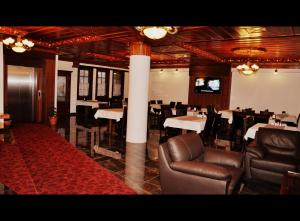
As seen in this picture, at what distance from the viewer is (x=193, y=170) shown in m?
3.18

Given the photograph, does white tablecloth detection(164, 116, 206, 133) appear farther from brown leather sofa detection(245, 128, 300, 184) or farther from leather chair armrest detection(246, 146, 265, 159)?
leather chair armrest detection(246, 146, 265, 159)

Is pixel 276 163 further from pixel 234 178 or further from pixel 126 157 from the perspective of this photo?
pixel 126 157

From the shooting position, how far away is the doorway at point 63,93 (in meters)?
12.8

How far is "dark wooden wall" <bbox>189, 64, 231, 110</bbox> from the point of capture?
1280 centimetres

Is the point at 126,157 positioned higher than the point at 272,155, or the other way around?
the point at 272,155

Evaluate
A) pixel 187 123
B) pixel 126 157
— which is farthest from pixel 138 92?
pixel 126 157

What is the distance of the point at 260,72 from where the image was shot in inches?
489

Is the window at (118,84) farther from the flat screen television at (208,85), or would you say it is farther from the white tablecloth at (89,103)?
the flat screen television at (208,85)

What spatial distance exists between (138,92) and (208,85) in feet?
23.2

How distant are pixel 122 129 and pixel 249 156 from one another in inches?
165

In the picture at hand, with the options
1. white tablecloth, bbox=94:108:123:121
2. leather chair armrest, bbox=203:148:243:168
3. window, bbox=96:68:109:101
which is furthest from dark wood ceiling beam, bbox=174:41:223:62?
window, bbox=96:68:109:101
